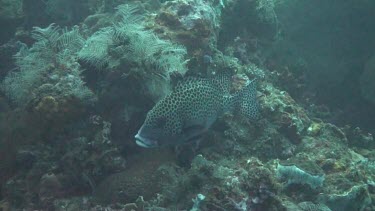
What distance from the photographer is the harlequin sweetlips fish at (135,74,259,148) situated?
437 centimetres

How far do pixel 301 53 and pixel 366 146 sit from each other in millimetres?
3823

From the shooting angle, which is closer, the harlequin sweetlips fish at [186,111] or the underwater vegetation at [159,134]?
the harlequin sweetlips fish at [186,111]

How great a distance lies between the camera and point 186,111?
461 cm

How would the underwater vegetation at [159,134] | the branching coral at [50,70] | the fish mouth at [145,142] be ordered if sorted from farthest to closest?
the branching coral at [50,70]
the underwater vegetation at [159,134]
the fish mouth at [145,142]

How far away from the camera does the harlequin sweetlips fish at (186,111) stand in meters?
4.37

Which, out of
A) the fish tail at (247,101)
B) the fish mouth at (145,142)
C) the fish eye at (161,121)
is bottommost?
the fish mouth at (145,142)

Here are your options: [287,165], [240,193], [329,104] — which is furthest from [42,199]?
[329,104]

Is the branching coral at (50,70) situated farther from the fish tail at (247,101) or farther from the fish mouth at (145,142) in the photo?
the fish tail at (247,101)

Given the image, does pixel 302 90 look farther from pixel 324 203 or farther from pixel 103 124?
pixel 103 124

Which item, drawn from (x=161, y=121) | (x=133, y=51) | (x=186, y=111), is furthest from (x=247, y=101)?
(x=133, y=51)

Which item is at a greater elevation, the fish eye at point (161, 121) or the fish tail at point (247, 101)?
the fish tail at point (247, 101)

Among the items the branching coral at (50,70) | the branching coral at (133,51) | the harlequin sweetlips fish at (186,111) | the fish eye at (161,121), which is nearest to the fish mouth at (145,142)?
the harlequin sweetlips fish at (186,111)

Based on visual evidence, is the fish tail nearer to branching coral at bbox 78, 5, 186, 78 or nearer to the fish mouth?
branching coral at bbox 78, 5, 186, 78

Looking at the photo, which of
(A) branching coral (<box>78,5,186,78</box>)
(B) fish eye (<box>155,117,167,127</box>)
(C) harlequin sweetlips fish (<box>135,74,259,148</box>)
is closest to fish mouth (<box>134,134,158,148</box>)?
(C) harlequin sweetlips fish (<box>135,74,259,148</box>)
